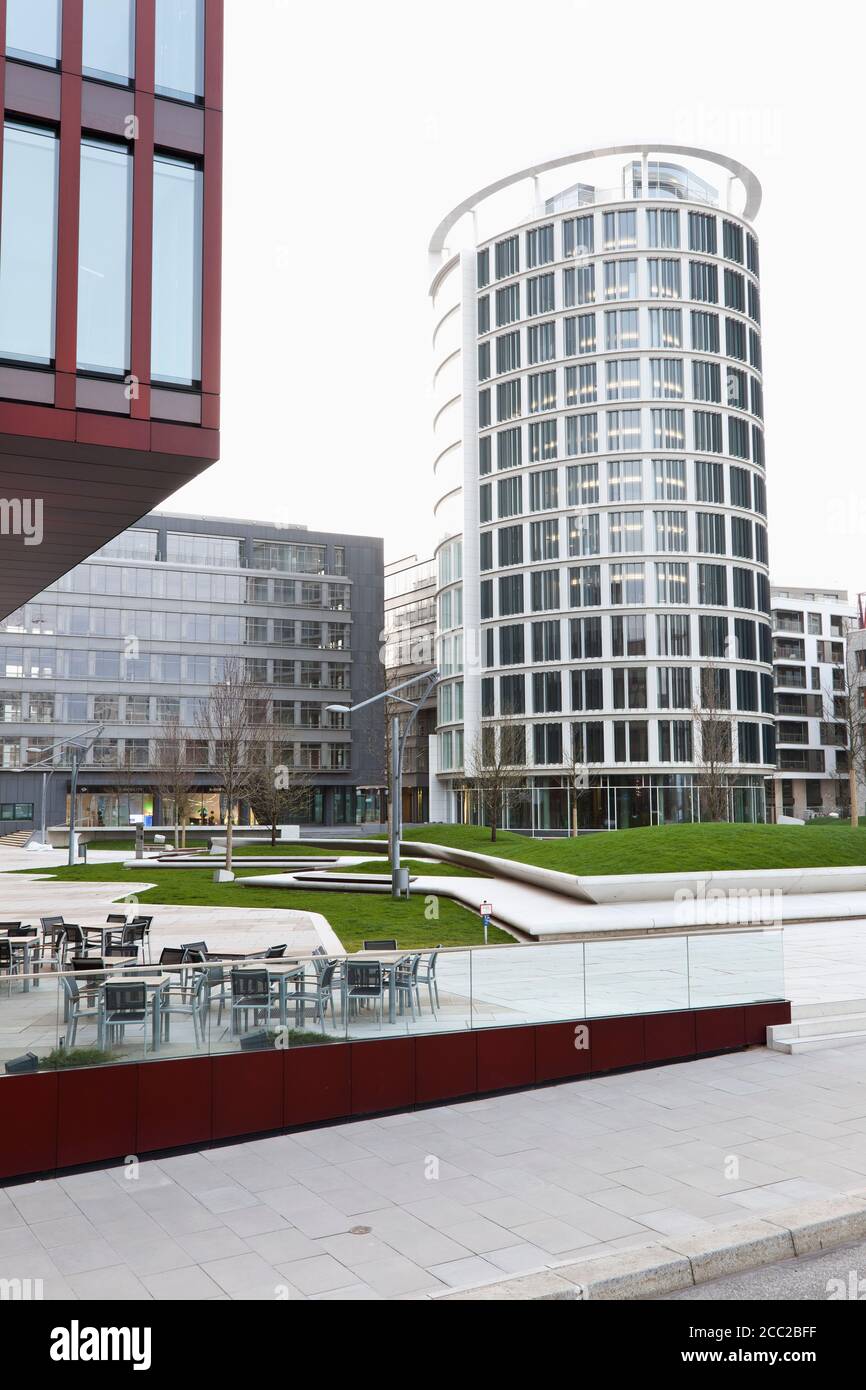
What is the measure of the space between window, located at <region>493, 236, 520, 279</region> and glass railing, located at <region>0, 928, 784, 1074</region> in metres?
65.3

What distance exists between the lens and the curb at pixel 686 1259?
679 centimetres

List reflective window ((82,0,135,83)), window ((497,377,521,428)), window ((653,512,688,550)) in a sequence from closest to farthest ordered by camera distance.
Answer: reflective window ((82,0,135,83)) → window ((653,512,688,550)) → window ((497,377,521,428))

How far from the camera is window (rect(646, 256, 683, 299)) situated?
67500 millimetres

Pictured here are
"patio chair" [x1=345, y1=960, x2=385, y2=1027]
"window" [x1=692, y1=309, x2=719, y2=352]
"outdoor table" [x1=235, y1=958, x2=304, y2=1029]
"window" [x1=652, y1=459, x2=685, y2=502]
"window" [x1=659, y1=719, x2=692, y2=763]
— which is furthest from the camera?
"window" [x1=692, y1=309, x2=719, y2=352]

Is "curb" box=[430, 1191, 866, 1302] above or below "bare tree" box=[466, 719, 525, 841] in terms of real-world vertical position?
below

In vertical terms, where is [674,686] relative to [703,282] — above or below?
below

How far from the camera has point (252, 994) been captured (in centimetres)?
1102

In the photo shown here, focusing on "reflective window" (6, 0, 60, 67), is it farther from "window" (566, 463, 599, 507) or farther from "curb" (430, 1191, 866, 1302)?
"window" (566, 463, 599, 507)

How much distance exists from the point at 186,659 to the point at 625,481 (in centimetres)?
3842

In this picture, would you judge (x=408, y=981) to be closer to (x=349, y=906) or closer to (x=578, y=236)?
(x=349, y=906)

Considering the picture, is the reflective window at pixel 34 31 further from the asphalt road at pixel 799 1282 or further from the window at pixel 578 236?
the window at pixel 578 236

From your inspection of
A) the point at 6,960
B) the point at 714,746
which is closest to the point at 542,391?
the point at 714,746

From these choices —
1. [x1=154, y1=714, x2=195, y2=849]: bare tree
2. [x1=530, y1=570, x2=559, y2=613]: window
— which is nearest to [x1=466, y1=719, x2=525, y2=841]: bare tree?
[x1=530, y1=570, x2=559, y2=613]: window

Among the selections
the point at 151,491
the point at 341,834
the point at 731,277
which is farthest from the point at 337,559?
the point at 151,491
